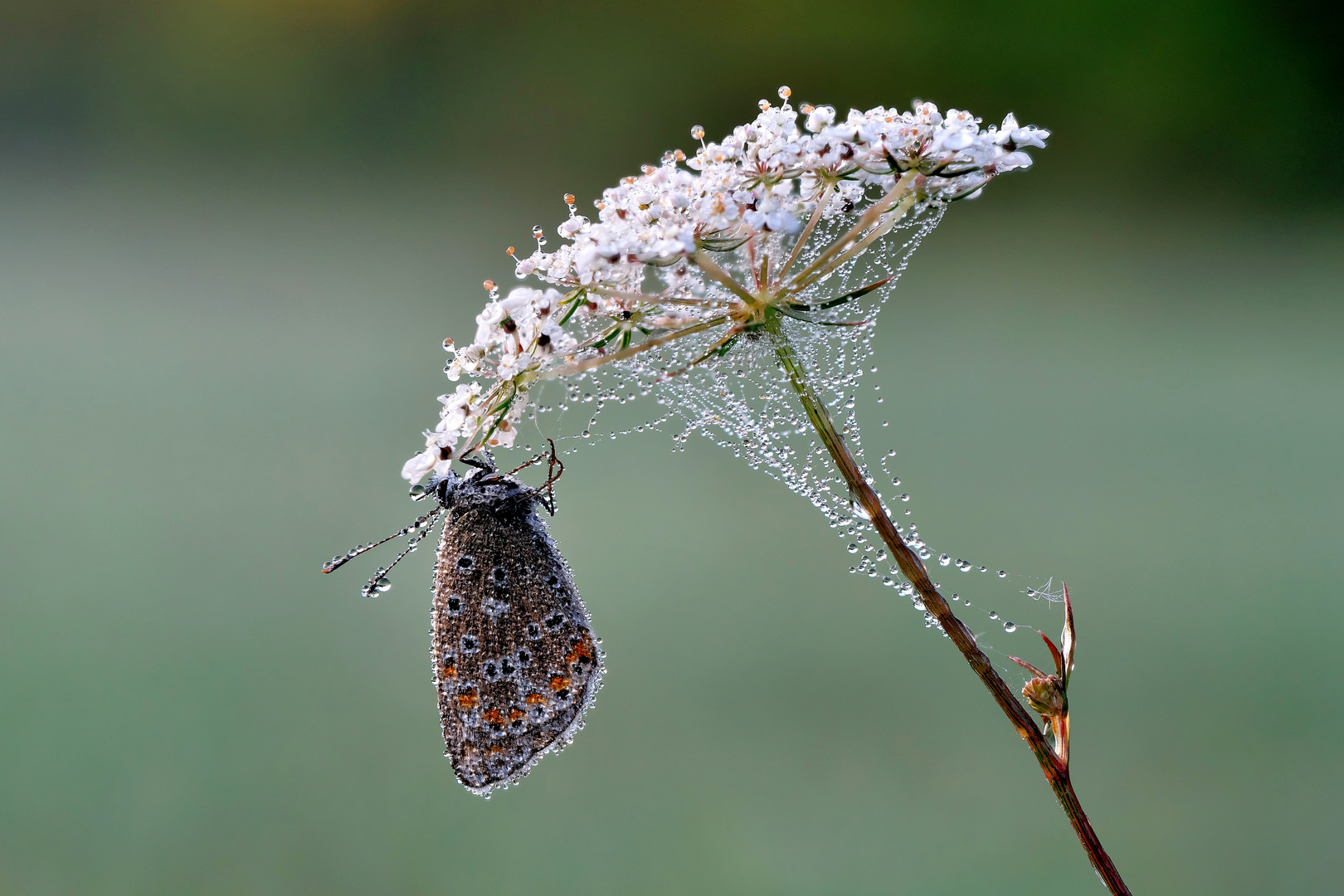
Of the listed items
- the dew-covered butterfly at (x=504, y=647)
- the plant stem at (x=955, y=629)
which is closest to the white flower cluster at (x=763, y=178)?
the plant stem at (x=955, y=629)

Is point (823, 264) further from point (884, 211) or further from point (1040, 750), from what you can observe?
point (1040, 750)

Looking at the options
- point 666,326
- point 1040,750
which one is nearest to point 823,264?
point 666,326

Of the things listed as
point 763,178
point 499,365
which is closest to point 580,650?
point 499,365

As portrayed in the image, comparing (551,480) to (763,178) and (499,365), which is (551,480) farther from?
(763,178)

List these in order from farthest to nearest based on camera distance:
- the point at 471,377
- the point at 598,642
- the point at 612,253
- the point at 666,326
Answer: the point at 598,642 < the point at 471,377 < the point at 666,326 < the point at 612,253

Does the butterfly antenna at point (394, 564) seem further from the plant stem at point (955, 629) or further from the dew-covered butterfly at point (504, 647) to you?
the plant stem at point (955, 629)
